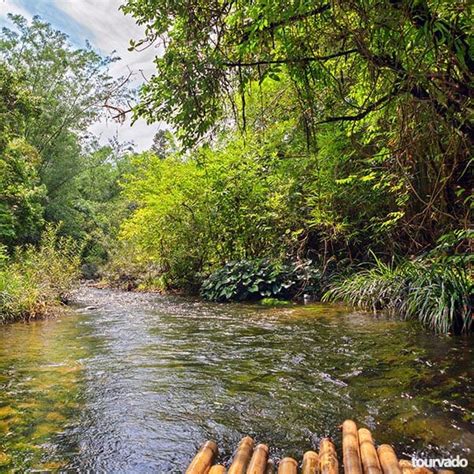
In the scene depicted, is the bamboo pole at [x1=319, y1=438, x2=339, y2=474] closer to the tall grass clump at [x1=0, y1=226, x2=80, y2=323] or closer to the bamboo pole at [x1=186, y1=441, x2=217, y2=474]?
the bamboo pole at [x1=186, y1=441, x2=217, y2=474]

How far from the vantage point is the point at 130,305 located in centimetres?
921

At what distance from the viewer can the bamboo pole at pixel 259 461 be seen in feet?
6.34

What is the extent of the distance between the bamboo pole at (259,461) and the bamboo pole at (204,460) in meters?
0.22

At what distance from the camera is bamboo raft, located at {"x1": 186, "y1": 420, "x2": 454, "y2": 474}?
1.88 meters

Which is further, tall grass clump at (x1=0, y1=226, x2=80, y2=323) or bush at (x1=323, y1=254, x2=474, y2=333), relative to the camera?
tall grass clump at (x1=0, y1=226, x2=80, y2=323)

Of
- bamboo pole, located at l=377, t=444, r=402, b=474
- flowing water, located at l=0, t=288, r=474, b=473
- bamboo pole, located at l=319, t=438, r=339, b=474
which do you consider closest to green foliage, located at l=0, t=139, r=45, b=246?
flowing water, located at l=0, t=288, r=474, b=473

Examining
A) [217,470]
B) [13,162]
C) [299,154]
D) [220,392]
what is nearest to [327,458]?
[217,470]

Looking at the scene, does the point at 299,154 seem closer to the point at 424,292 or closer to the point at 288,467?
the point at 424,292

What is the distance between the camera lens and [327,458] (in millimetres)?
2066

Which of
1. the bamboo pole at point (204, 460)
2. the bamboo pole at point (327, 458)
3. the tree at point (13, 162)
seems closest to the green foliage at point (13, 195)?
the tree at point (13, 162)

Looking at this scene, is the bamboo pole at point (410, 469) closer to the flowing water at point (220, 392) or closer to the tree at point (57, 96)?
the flowing water at point (220, 392)

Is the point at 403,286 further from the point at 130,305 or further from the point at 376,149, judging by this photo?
the point at 130,305

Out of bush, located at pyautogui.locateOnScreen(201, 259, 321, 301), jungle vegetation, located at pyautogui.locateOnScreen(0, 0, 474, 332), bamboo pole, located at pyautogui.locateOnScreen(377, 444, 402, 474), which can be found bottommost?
bamboo pole, located at pyautogui.locateOnScreen(377, 444, 402, 474)

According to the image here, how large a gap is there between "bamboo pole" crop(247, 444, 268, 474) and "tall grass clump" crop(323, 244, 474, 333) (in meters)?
3.54
